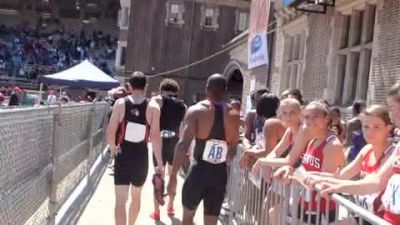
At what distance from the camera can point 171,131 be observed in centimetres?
978

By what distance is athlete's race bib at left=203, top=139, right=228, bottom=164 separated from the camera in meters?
6.52

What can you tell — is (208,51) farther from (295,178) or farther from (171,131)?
(295,178)

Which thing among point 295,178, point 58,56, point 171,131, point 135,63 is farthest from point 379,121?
point 58,56

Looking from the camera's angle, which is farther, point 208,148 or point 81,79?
point 81,79

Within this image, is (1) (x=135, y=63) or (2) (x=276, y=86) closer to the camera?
(2) (x=276, y=86)

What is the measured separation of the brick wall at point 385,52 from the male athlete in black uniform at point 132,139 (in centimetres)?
416

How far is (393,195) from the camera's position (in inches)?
148

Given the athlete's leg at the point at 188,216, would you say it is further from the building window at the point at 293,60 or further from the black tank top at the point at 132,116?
the building window at the point at 293,60

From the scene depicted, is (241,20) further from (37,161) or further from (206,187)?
(37,161)

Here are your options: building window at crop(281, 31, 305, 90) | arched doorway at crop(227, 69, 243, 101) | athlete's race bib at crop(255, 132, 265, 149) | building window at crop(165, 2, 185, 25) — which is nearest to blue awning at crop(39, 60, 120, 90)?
building window at crop(281, 31, 305, 90)

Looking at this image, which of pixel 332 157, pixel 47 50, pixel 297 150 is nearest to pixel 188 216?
pixel 297 150

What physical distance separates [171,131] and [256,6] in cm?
1150

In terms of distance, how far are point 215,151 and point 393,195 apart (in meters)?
2.96

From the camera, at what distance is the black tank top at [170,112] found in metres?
9.62
